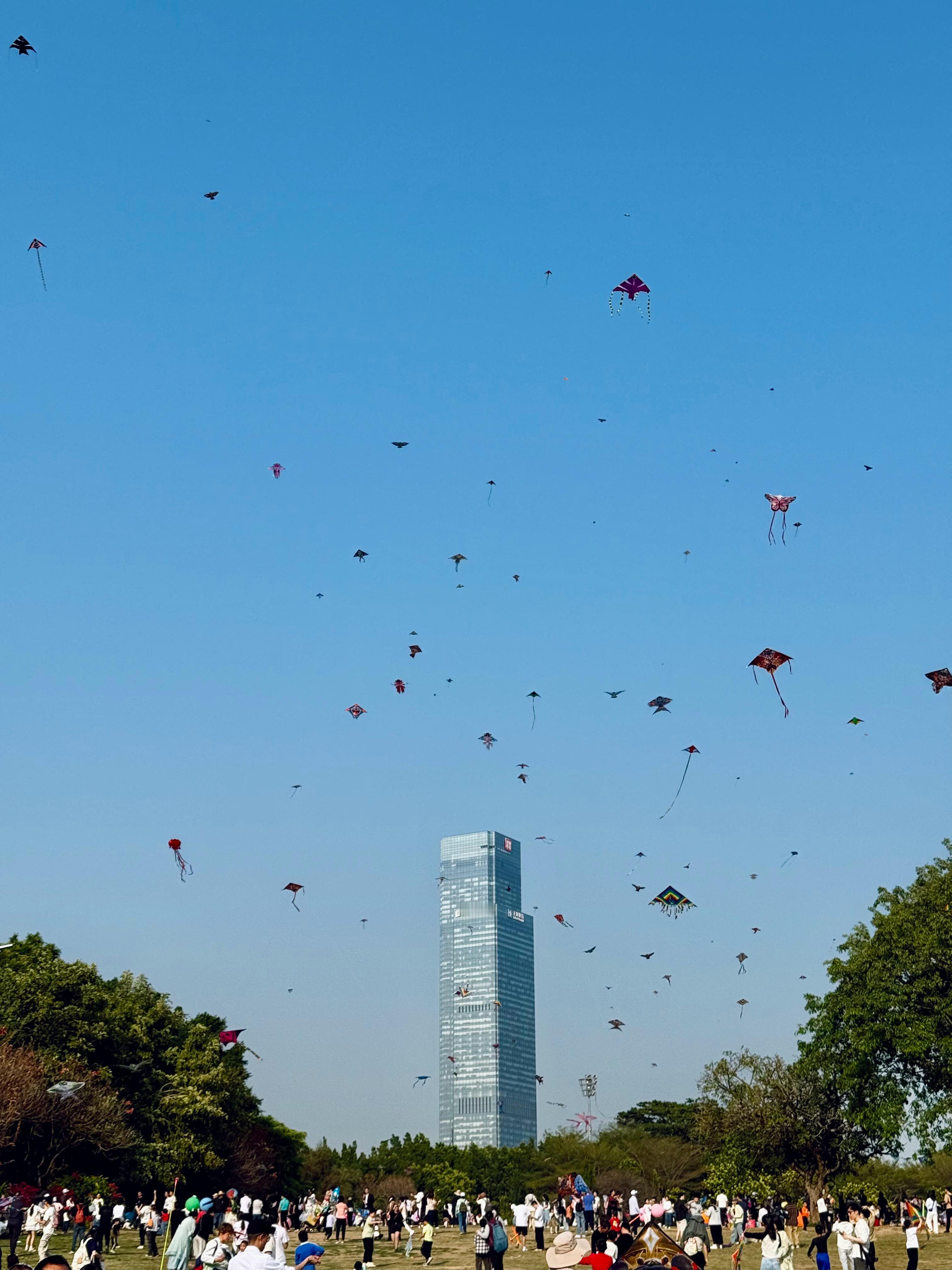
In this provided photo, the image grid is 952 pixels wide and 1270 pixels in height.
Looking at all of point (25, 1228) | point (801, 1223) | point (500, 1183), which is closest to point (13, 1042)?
point (25, 1228)

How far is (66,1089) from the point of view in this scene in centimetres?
3312

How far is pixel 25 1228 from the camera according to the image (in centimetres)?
3278

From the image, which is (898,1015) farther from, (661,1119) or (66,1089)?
(661,1119)

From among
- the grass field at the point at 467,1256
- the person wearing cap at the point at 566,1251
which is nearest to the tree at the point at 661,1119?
the grass field at the point at 467,1256

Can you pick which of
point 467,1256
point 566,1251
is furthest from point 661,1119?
point 566,1251

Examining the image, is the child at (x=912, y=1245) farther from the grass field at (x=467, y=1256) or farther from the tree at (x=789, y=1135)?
the tree at (x=789, y=1135)

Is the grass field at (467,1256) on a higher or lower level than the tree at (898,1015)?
lower

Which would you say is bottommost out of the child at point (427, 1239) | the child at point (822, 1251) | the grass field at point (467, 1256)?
the grass field at point (467, 1256)

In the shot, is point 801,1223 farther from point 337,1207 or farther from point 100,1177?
point 100,1177

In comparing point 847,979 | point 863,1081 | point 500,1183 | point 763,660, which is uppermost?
point 763,660

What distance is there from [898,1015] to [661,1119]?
76.4 metres

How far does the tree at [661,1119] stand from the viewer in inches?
4161

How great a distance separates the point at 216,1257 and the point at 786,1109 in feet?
127

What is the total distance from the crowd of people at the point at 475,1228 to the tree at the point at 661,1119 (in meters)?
48.1
